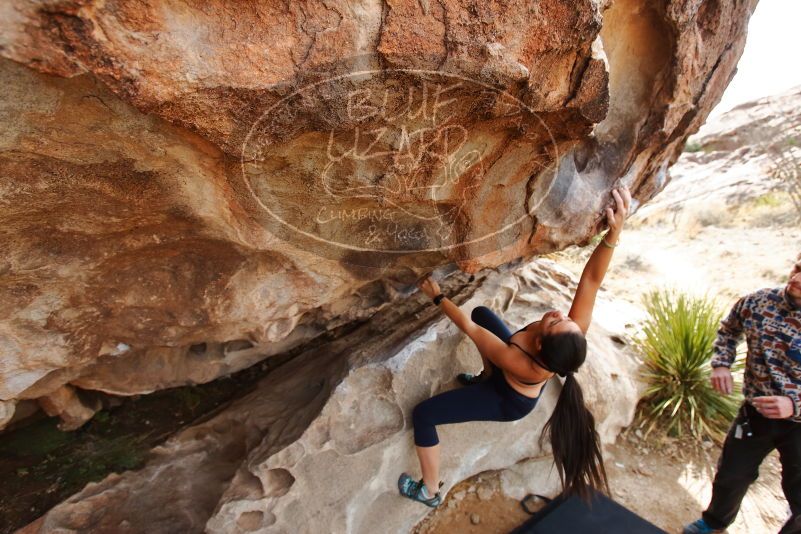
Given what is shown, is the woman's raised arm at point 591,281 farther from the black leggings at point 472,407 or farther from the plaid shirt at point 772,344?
the plaid shirt at point 772,344

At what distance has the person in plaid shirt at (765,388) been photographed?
98.1 inches

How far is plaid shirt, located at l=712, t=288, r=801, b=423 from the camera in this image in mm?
Result: 2486

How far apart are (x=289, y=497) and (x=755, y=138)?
565 inches

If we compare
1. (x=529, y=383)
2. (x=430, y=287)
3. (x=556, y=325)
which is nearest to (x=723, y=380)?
(x=529, y=383)

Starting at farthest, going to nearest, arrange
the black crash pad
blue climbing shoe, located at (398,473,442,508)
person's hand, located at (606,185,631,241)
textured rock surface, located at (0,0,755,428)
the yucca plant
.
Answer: the yucca plant, the black crash pad, blue climbing shoe, located at (398,473,442,508), person's hand, located at (606,185,631,241), textured rock surface, located at (0,0,755,428)

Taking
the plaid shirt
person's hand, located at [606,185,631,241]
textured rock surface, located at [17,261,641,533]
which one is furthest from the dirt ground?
person's hand, located at [606,185,631,241]

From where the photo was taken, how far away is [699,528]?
11.0 ft

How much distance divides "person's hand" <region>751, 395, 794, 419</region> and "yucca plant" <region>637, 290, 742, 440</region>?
192 cm

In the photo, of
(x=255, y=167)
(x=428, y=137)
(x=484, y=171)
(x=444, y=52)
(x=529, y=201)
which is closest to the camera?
(x=444, y=52)

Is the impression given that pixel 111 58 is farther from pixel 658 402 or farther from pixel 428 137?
pixel 658 402

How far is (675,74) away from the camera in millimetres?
2635

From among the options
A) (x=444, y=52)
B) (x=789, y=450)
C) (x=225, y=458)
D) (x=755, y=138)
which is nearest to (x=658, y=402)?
(x=789, y=450)

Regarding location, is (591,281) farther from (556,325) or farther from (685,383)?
(685,383)

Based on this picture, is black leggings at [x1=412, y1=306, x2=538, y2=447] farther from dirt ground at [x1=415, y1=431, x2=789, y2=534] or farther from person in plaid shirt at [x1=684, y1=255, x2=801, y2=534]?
person in plaid shirt at [x1=684, y1=255, x2=801, y2=534]
